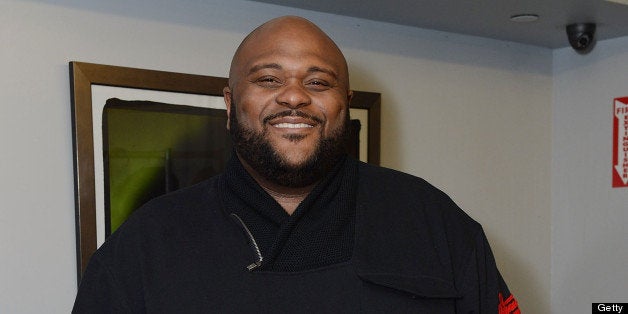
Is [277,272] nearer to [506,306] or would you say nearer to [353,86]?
[506,306]

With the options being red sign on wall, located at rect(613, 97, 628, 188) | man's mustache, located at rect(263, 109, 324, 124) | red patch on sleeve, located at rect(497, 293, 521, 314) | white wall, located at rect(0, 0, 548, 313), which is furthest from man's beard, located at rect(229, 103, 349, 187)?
red sign on wall, located at rect(613, 97, 628, 188)

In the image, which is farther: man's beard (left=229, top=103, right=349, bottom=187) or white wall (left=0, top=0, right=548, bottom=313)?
white wall (left=0, top=0, right=548, bottom=313)

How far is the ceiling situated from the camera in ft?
4.92

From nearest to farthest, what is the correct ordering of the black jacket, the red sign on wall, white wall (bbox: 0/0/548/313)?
1. the black jacket
2. white wall (bbox: 0/0/548/313)
3. the red sign on wall

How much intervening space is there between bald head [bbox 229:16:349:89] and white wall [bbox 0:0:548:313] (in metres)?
0.39

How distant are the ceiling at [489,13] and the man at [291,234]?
55 cm

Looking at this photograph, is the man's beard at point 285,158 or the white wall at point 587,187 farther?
the white wall at point 587,187

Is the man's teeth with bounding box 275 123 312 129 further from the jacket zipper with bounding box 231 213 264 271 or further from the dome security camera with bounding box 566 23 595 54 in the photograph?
the dome security camera with bounding box 566 23 595 54

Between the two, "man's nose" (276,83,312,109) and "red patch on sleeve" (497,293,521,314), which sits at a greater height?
"man's nose" (276,83,312,109)

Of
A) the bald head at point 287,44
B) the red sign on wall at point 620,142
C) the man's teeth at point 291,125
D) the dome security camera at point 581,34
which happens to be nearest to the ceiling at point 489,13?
the dome security camera at point 581,34

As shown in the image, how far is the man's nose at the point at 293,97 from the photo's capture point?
3.05 ft

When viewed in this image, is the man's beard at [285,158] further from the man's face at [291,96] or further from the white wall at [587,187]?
the white wall at [587,187]

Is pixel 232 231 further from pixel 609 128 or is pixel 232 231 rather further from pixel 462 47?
pixel 609 128

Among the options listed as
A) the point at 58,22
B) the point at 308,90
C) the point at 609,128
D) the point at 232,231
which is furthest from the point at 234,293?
the point at 609,128
